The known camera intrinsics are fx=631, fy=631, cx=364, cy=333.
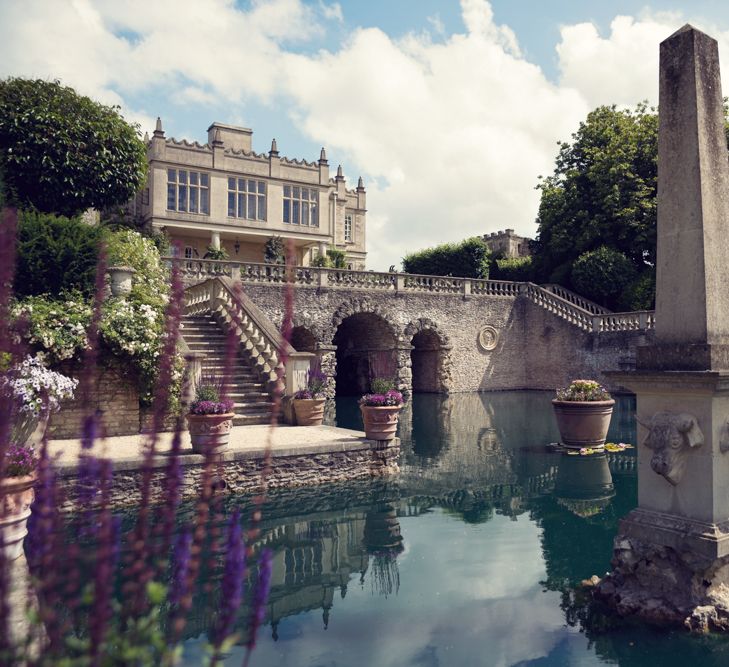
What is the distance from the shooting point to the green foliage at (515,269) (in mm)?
33375

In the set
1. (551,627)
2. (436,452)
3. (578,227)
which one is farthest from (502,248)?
(551,627)

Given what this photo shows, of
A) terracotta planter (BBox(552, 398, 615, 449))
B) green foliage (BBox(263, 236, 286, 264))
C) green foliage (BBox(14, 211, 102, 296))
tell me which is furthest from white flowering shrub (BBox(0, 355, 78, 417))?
green foliage (BBox(263, 236, 286, 264))

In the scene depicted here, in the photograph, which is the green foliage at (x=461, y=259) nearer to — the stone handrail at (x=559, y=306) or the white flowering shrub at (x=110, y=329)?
the stone handrail at (x=559, y=306)

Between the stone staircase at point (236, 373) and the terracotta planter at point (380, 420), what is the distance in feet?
9.91

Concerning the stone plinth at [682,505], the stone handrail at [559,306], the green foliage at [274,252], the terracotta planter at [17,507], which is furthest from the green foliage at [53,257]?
the stone handrail at [559,306]

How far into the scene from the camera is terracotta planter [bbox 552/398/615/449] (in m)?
12.3

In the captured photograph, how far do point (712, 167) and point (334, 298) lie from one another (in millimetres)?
20329

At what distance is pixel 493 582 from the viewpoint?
5.88 metres

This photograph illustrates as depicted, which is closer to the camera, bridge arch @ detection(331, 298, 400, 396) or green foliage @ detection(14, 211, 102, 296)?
green foliage @ detection(14, 211, 102, 296)

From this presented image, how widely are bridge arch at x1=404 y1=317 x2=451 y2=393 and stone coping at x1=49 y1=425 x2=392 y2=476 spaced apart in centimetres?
1533

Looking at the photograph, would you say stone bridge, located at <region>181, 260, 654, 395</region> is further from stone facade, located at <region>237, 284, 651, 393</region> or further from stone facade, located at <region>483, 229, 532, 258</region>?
stone facade, located at <region>483, 229, 532, 258</region>

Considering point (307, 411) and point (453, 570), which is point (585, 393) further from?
point (453, 570)

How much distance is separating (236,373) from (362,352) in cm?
1464

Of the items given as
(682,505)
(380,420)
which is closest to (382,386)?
(380,420)
